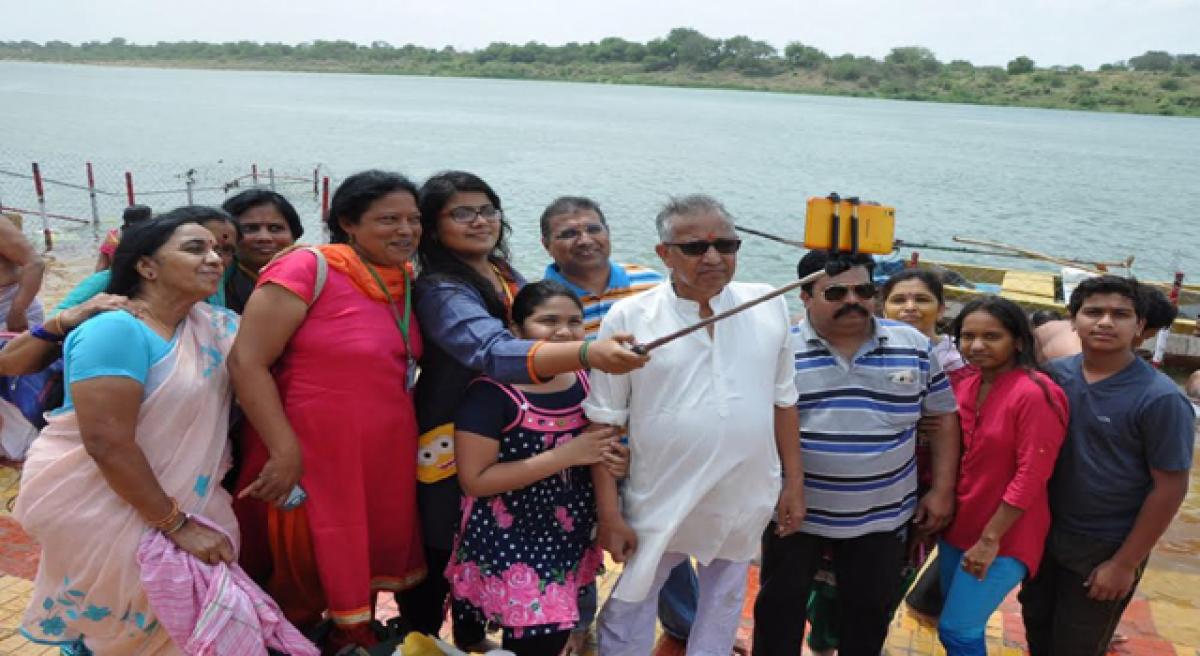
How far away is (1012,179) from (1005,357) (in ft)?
109

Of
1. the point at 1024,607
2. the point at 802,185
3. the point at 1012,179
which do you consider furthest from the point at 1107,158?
the point at 1024,607

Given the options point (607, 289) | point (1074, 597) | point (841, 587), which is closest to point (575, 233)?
point (607, 289)

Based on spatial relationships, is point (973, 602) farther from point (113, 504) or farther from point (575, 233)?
point (113, 504)

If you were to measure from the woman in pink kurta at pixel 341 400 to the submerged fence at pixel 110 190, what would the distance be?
14.0 metres

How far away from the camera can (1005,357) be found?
2.85 meters

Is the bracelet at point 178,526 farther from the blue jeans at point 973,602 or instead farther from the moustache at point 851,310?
the blue jeans at point 973,602

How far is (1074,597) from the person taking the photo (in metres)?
2.88

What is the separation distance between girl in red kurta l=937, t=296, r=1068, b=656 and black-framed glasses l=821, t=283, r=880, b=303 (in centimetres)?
45

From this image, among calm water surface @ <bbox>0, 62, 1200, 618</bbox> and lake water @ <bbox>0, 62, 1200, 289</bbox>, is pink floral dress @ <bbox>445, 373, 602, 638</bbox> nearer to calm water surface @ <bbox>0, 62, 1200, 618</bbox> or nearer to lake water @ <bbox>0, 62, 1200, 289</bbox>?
calm water surface @ <bbox>0, 62, 1200, 618</bbox>

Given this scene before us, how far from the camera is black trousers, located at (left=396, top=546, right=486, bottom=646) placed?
114 inches

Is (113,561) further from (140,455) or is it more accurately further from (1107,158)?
(1107,158)

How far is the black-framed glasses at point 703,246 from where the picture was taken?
2.47m

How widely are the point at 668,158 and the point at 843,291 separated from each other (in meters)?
33.3

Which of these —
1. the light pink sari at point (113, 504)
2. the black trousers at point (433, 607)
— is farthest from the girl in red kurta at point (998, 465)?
the light pink sari at point (113, 504)
